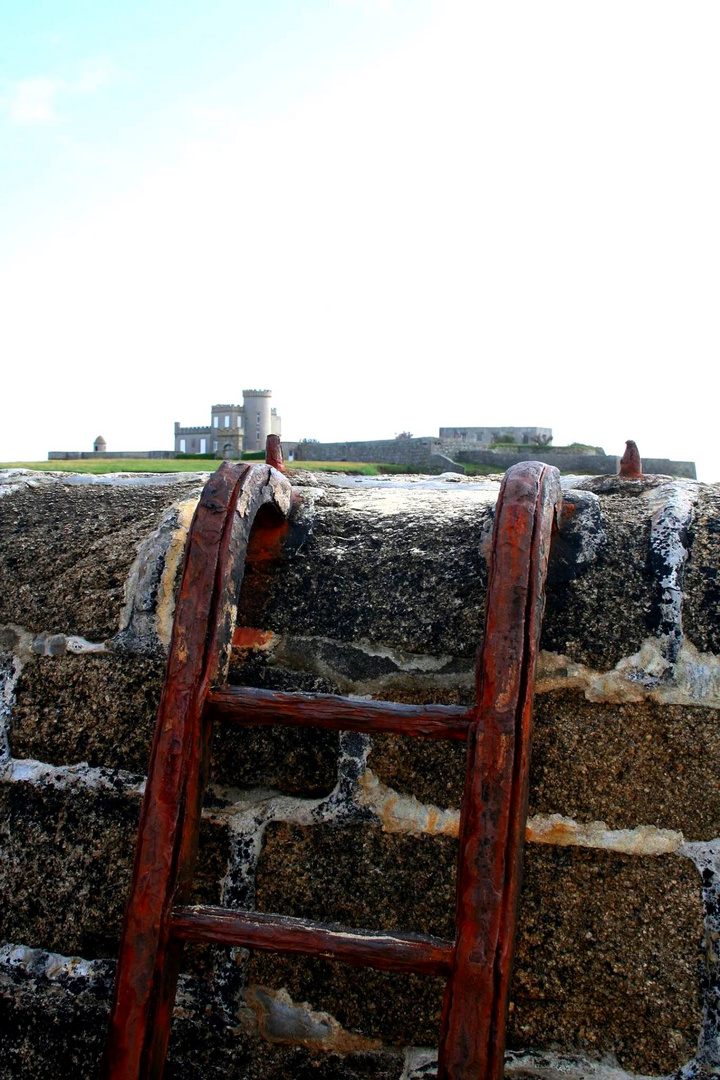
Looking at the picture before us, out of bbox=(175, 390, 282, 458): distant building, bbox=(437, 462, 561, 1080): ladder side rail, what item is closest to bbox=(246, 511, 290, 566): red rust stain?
bbox=(437, 462, 561, 1080): ladder side rail

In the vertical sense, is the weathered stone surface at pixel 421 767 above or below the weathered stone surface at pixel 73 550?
below

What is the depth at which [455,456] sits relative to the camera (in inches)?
1415

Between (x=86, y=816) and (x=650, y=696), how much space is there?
113 cm

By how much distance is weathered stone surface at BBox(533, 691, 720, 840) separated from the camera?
1.68 meters

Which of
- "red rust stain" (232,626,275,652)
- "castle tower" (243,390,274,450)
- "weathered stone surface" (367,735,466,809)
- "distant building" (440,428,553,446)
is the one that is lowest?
"weathered stone surface" (367,735,466,809)

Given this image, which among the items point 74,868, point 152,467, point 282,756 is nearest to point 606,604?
point 282,756

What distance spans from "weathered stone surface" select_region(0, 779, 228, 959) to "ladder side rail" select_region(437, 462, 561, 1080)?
65 centimetres


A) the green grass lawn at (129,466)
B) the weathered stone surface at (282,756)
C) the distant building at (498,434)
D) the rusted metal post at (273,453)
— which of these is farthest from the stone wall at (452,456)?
the weathered stone surface at (282,756)

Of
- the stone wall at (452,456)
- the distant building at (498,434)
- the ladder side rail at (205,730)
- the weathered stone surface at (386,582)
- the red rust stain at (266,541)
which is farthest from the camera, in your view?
the distant building at (498,434)

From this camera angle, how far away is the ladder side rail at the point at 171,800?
1.37 m

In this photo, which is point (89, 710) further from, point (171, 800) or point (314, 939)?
point (314, 939)

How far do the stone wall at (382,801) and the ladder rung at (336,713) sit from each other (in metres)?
0.33

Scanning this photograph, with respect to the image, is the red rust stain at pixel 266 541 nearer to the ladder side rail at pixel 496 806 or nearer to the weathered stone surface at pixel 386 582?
the weathered stone surface at pixel 386 582

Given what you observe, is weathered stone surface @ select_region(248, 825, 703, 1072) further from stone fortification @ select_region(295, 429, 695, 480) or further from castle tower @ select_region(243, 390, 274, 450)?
castle tower @ select_region(243, 390, 274, 450)
